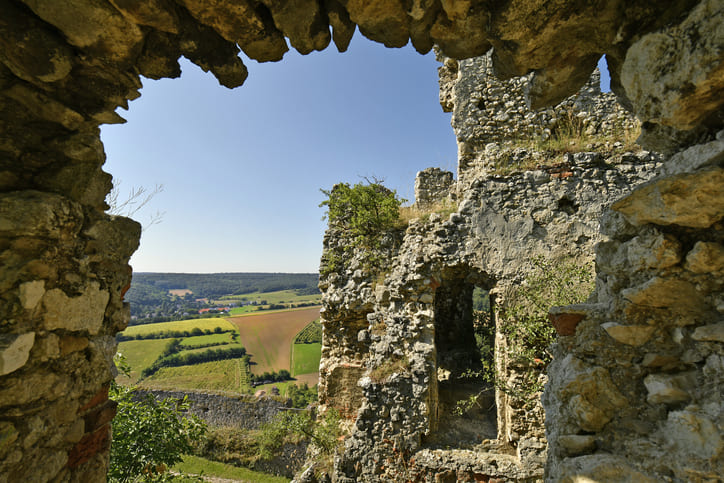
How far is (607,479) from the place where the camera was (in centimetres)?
124

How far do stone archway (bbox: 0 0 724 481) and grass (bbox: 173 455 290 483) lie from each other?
1143 centimetres

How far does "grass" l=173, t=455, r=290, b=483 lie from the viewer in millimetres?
10891

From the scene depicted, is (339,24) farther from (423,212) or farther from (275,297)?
(275,297)

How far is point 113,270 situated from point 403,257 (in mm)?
4831

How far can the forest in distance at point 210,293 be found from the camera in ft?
215

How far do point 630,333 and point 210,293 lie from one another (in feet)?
318

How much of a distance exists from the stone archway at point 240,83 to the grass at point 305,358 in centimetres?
3532

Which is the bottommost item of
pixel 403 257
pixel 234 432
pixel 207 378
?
pixel 207 378

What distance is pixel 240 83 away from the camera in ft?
6.40

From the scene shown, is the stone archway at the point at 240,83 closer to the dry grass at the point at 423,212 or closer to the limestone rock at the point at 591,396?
the limestone rock at the point at 591,396

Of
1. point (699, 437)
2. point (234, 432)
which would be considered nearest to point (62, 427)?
point (699, 437)

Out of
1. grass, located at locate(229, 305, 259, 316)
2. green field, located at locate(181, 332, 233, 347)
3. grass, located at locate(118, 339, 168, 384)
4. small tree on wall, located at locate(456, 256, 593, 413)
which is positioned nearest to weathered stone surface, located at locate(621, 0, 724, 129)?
small tree on wall, located at locate(456, 256, 593, 413)

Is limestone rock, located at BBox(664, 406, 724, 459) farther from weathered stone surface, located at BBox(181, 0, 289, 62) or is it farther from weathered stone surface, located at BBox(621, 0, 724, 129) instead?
weathered stone surface, located at BBox(181, 0, 289, 62)

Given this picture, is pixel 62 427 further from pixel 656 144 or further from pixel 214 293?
pixel 214 293
